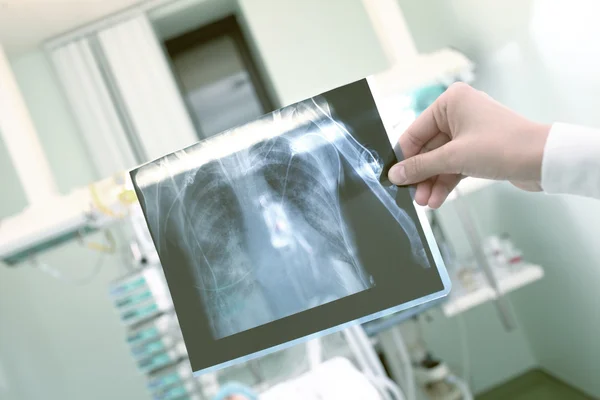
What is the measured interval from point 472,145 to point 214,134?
2.28m

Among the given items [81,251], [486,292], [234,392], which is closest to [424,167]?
[234,392]

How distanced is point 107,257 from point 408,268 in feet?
7.77

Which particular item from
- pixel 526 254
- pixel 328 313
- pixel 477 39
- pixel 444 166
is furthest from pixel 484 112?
pixel 526 254

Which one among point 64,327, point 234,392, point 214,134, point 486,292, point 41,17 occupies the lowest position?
point 486,292

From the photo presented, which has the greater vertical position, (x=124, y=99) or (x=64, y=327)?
(x=124, y=99)

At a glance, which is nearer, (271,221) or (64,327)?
(271,221)

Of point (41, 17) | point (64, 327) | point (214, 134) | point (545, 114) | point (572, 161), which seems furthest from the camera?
point (214, 134)

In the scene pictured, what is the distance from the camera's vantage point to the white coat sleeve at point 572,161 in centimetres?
81

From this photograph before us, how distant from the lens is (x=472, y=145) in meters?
0.88

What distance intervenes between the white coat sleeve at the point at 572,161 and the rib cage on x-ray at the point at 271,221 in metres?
0.26

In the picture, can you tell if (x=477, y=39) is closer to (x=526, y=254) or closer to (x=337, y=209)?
(x=526, y=254)

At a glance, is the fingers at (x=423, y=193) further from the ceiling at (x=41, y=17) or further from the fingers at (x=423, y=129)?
the ceiling at (x=41, y=17)

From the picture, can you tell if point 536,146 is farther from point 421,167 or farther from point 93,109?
point 93,109

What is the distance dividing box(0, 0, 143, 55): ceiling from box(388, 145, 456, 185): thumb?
234 centimetres
